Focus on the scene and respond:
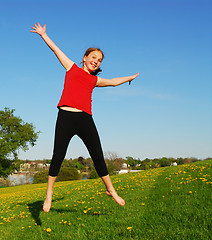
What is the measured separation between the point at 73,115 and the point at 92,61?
1102 mm

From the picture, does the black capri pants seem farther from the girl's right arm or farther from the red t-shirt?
the girl's right arm

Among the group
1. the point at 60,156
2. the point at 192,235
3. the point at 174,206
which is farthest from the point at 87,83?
the point at 174,206

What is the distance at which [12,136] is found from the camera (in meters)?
38.4

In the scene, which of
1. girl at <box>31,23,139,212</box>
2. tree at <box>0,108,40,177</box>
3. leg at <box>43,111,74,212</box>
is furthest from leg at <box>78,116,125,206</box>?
tree at <box>0,108,40,177</box>

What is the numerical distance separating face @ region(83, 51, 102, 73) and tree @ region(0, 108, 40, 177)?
3669cm

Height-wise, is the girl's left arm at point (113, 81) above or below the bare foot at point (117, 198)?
above

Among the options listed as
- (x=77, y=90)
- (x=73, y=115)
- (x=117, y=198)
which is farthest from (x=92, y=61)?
(x=117, y=198)

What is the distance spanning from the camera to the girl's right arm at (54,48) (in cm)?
395

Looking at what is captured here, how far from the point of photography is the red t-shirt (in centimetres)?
388

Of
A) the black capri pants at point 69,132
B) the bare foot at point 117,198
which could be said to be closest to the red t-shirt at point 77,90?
the black capri pants at point 69,132

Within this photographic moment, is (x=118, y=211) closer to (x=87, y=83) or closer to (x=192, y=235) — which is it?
(x=192, y=235)

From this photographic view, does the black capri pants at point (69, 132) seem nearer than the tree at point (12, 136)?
Yes

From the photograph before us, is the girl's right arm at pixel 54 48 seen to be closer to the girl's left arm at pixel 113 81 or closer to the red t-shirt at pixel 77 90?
the red t-shirt at pixel 77 90

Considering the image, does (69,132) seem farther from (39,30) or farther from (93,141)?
(39,30)
